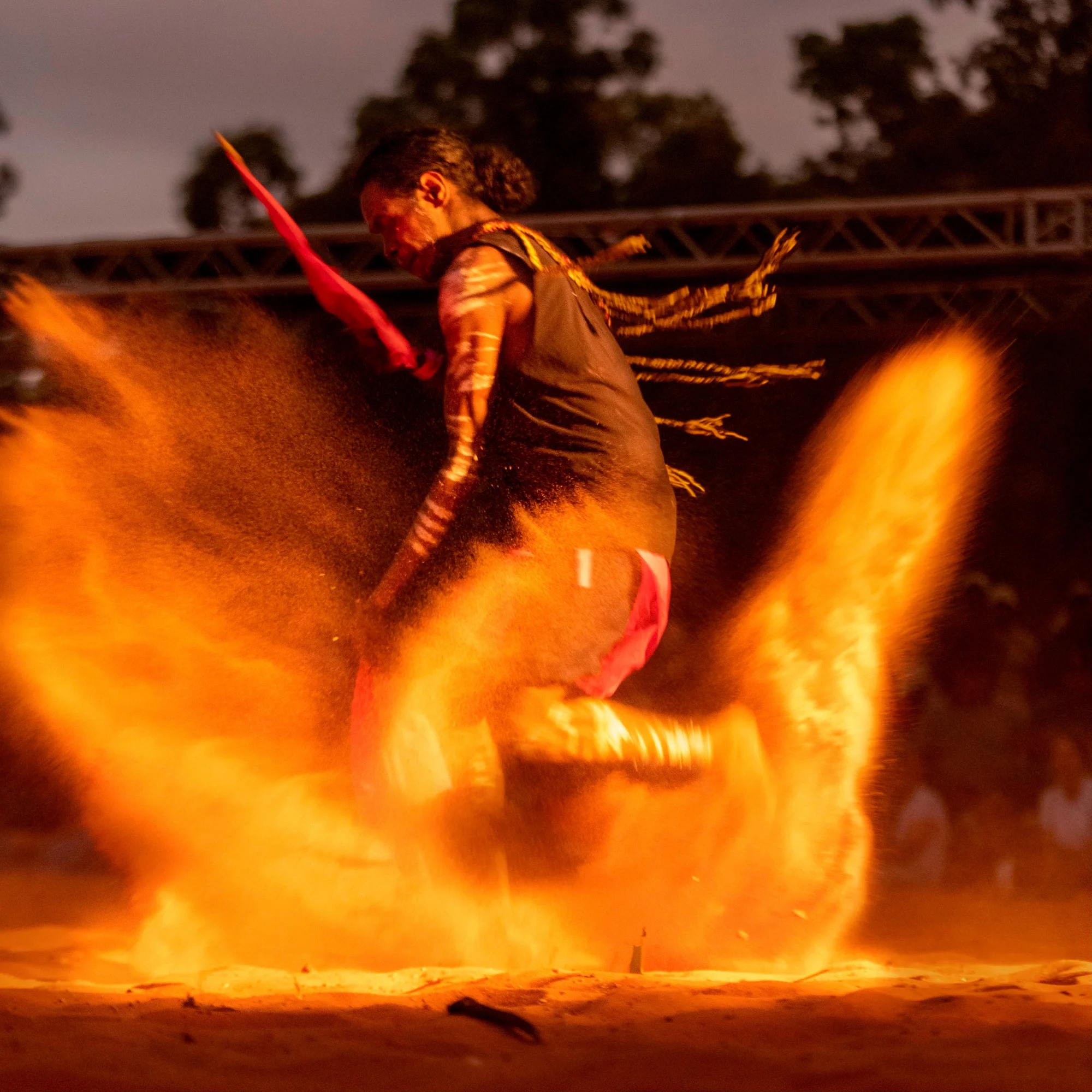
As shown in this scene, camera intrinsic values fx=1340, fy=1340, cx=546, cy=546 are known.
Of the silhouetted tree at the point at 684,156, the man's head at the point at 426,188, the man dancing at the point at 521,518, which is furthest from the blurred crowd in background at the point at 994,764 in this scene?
the silhouetted tree at the point at 684,156

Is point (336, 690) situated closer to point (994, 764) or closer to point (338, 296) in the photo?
point (338, 296)

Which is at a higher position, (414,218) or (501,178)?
(501,178)

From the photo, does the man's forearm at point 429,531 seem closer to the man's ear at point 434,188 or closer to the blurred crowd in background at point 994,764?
the man's ear at point 434,188

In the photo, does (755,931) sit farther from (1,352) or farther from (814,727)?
(1,352)

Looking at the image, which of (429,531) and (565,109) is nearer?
(429,531)

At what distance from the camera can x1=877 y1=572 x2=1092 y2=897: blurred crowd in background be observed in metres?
5.99

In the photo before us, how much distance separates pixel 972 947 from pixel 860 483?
5.63ft

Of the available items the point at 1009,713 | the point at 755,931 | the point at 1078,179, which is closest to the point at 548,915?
the point at 755,931

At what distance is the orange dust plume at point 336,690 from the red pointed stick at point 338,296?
76cm

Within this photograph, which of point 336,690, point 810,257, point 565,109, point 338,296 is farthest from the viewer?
point 565,109

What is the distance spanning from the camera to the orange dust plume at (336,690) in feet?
12.2

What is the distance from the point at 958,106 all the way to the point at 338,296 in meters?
7.19

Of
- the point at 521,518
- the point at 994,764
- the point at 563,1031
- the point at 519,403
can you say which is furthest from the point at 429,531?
the point at 994,764

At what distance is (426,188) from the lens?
3.60 m
